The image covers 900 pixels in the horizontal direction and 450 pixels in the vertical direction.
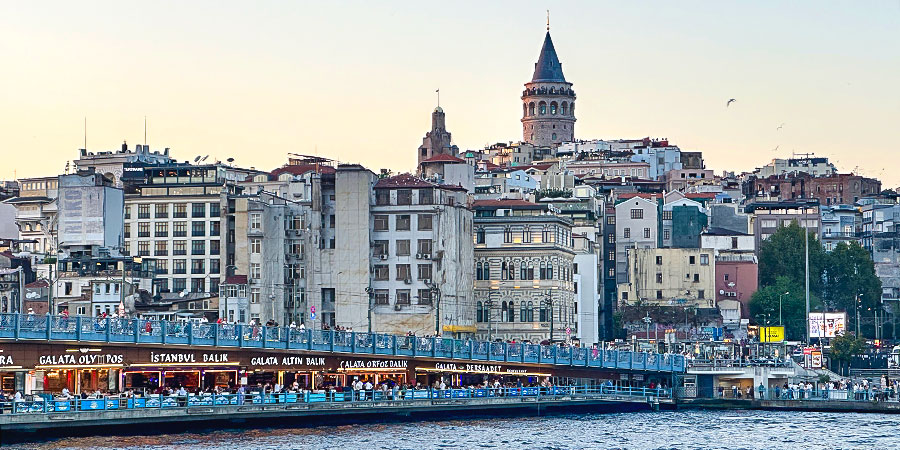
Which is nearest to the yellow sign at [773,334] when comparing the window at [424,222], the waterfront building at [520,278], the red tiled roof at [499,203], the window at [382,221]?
the waterfront building at [520,278]

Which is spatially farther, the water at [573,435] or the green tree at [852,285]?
the green tree at [852,285]

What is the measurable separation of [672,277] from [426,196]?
135ft

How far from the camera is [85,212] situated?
486ft

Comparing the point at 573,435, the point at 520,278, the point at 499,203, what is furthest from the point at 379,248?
the point at 573,435

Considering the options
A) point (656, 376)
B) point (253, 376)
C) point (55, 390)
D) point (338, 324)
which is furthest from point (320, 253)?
point (55, 390)

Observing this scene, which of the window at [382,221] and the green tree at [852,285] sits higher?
the window at [382,221]

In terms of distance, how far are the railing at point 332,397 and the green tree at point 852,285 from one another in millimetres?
66874

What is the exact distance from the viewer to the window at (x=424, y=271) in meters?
138

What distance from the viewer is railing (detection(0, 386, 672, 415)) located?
81.4 meters

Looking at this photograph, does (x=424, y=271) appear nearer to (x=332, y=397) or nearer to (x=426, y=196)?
(x=426, y=196)

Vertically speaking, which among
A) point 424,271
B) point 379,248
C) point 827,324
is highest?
point 379,248

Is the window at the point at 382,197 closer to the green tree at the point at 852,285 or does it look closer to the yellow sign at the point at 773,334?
the yellow sign at the point at 773,334

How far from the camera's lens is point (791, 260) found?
600 ft

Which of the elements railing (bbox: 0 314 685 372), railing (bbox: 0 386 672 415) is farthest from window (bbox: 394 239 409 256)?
railing (bbox: 0 386 672 415)
